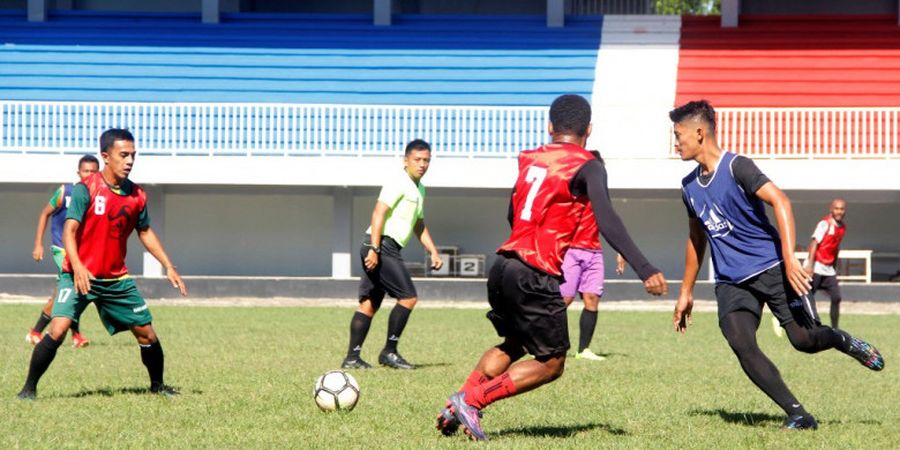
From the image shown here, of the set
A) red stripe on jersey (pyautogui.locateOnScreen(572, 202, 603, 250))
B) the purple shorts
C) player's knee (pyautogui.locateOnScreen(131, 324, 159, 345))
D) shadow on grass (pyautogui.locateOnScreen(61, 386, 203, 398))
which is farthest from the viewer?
the purple shorts

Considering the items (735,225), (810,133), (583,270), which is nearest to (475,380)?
(735,225)

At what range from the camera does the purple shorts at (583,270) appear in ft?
44.3

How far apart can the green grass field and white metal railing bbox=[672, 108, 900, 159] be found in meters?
8.15

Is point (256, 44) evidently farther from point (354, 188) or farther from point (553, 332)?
point (553, 332)

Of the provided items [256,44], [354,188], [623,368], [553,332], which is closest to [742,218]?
[553,332]

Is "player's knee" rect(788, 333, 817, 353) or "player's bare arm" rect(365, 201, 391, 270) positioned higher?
"player's bare arm" rect(365, 201, 391, 270)

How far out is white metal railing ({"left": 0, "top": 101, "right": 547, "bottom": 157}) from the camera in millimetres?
25734

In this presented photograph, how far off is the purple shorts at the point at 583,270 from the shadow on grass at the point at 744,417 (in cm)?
409

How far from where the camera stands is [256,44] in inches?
1235

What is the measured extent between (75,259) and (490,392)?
10.5 feet

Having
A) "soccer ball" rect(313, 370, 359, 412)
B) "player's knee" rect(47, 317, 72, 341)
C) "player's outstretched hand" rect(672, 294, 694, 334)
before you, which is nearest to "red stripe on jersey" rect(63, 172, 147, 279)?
"player's knee" rect(47, 317, 72, 341)

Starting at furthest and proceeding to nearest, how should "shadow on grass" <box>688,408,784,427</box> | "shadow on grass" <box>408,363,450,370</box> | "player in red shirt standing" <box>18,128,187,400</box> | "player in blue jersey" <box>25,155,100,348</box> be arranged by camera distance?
"player in blue jersey" <box>25,155,100,348</box>
"shadow on grass" <box>408,363,450,370</box>
"player in red shirt standing" <box>18,128,187,400</box>
"shadow on grass" <box>688,408,784,427</box>

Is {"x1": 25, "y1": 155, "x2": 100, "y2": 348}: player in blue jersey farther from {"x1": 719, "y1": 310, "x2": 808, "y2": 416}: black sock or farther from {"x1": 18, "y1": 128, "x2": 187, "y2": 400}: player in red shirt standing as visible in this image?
{"x1": 719, "y1": 310, "x2": 808, "y2": 416}: black sock

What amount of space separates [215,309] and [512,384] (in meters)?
15.4
